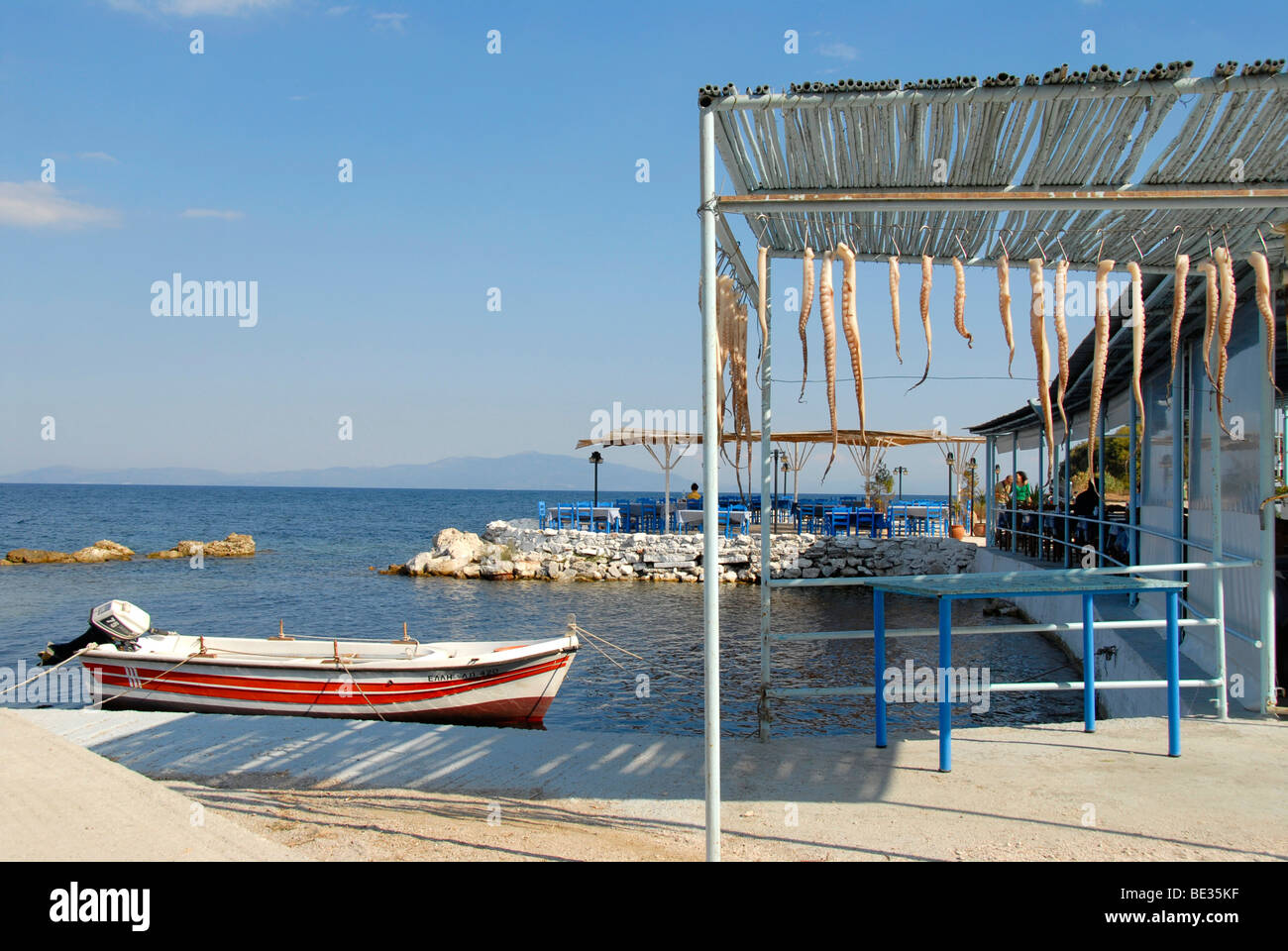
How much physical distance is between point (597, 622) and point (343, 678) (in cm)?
970

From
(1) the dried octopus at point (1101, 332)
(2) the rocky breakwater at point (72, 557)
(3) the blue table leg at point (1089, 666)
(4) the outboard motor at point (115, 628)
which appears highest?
(1) the dried octopus at point (1101, 332)

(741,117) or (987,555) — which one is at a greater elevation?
(741,117)

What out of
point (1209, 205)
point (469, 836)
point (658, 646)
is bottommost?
point (658, 646)

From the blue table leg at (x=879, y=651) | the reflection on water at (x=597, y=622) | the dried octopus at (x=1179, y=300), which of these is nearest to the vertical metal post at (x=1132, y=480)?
the reflection on water at (x=597, y=622)

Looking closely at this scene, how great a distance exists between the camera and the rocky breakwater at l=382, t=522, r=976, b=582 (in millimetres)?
26969

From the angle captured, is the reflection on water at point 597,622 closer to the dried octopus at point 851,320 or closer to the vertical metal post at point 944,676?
the vertical metal post at point 944,676

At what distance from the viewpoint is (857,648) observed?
16016mm

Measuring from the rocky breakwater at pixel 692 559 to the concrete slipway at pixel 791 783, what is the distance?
2019 centimetres

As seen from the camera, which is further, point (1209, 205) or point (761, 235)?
point (761, 235)

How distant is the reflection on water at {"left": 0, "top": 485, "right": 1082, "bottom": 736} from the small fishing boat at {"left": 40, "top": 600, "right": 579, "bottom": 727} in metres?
1.00

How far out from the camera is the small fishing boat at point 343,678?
11.0 meters
